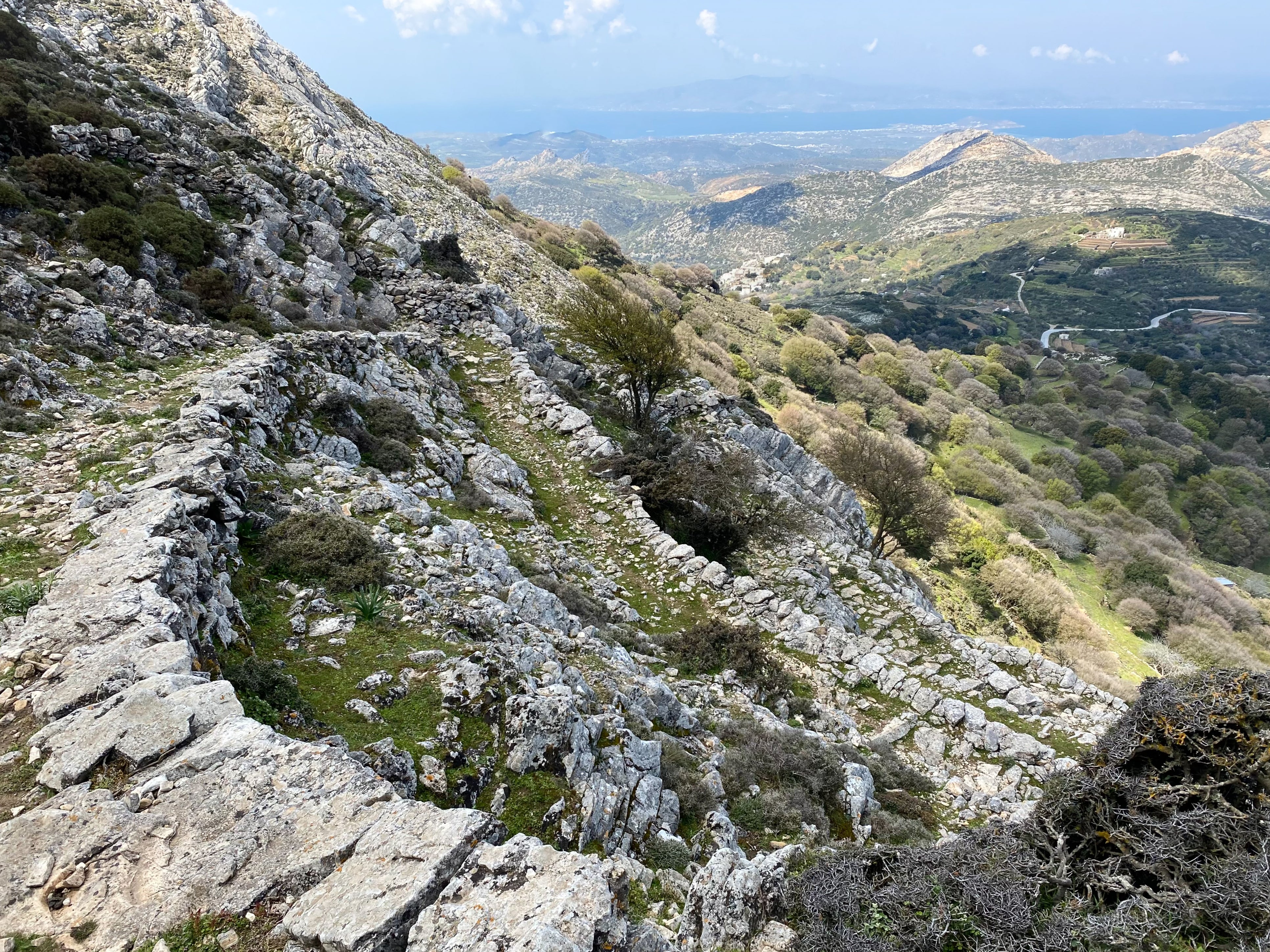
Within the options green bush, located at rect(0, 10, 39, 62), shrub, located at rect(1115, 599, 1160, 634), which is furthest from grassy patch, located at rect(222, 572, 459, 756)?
shrub, located at rect(1115, 599, 1160, 634)

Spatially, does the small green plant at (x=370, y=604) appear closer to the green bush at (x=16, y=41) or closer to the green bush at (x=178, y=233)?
the green bush at (x=178, y=233)

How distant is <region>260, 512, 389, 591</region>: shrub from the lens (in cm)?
912

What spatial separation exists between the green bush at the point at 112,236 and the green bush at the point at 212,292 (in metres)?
1.46

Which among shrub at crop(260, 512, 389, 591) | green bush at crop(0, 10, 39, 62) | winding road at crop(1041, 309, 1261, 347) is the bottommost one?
winding road at crop(1041, 309, 1261, 347)

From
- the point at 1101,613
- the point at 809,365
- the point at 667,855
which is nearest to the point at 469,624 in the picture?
the point at 667,855

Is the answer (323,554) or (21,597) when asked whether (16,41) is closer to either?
(323,554)

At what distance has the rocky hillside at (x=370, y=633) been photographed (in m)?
4.40

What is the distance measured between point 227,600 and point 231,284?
1638 cm

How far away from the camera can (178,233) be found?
18594 millimetres

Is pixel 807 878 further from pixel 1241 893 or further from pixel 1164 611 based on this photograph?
pixel 1164 611

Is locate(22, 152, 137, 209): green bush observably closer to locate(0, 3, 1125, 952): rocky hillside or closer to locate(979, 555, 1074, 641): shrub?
locate(0, 3, 1125, 952): rocky hillside

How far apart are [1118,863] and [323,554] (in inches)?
410

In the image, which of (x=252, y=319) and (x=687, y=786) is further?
(x=252, y=319)

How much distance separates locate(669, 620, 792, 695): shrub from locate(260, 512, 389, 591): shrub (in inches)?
273
